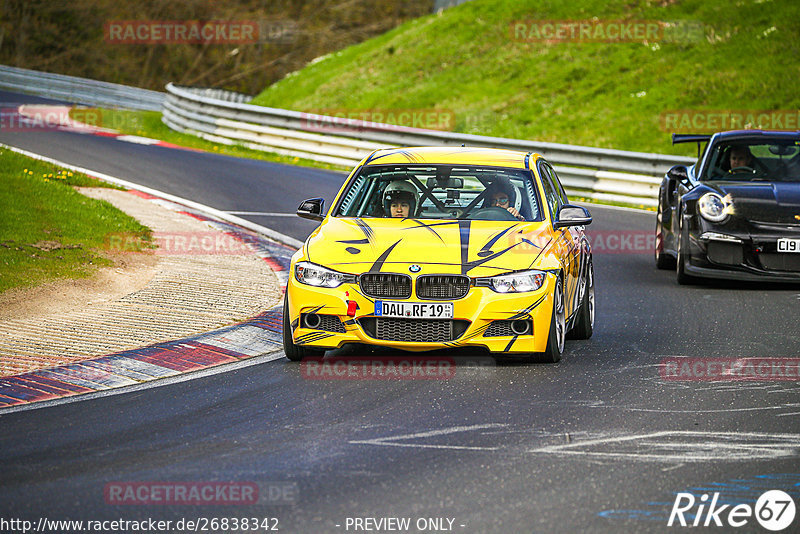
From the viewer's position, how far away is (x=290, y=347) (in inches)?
350

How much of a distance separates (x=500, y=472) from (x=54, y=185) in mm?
11963

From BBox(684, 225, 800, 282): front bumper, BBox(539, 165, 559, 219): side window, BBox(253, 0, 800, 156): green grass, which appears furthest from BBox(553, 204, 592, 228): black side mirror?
BBox(253, 0, 800, 156): green grass

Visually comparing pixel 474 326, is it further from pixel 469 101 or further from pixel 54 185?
pixel 469 101

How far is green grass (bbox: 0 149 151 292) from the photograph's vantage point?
12.0m

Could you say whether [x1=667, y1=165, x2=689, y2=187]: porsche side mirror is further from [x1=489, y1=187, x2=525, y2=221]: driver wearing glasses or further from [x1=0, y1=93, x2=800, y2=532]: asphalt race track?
[x1=489, y1=187, x2=525, y2=221]: driver wearing glasses

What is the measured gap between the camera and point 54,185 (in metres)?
16.6

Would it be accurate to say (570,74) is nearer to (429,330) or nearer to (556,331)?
(556,331)

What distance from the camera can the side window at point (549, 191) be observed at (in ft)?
32.3

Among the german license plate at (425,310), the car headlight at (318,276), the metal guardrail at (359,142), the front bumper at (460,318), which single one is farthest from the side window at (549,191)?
the metal guardrail at (359,142)

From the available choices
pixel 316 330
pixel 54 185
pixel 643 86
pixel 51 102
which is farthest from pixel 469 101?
pixel 316 330

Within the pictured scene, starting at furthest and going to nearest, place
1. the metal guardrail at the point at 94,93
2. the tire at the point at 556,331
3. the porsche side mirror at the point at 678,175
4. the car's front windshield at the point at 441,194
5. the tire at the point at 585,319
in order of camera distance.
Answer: the metal guardrail at the point at 94,93, the porsche side mirror at the point at 678,175, the tire at the point at 585,319, the car's front windshield at the point at 441,194, the tire at the point at 556,331

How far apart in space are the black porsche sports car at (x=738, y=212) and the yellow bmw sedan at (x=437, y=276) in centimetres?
368

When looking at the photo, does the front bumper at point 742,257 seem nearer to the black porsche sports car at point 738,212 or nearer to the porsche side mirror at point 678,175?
the black porsche sports car at point 738,212

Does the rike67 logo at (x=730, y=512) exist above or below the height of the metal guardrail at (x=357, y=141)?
below
